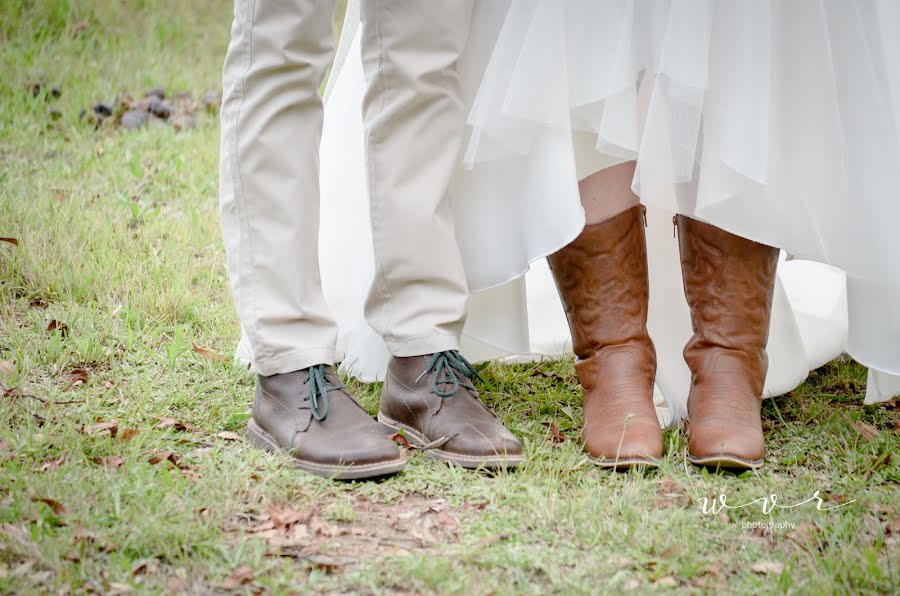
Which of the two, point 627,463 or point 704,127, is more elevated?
point 704,127

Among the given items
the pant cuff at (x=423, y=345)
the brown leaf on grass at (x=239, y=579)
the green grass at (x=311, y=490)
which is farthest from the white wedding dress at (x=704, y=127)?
the brown leaf on grass at (x=239, y=579)

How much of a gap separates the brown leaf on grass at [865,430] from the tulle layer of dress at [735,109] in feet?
0.71

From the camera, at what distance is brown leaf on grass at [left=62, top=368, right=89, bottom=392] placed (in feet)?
6.73

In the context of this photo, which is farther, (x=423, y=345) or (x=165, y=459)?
(x=423, y=345)

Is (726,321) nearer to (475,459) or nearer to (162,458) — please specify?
(475,459)

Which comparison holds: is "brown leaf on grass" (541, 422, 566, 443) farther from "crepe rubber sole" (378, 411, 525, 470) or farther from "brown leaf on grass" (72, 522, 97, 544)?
"brown leaf on grass" (72, 522, 97, 544)

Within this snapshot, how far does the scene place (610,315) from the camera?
6.12 ft

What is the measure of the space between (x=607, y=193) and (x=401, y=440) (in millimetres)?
652

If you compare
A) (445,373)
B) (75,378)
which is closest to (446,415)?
(445,373)

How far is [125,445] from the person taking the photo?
68.6 inches

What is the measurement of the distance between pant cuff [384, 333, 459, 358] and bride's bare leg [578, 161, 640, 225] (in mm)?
374

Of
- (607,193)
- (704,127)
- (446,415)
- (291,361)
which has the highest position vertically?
(704,127)

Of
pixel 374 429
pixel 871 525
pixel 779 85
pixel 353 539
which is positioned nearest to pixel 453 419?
pixel 374 429

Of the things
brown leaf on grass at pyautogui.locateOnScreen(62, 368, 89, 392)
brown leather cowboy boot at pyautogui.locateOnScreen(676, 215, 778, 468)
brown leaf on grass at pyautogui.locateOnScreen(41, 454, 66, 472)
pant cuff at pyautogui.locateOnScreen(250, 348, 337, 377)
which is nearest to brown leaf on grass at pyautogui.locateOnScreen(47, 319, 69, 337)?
brown leaf on grass at pyautogui.locateOnScreen(62, 368, 89, 392)
